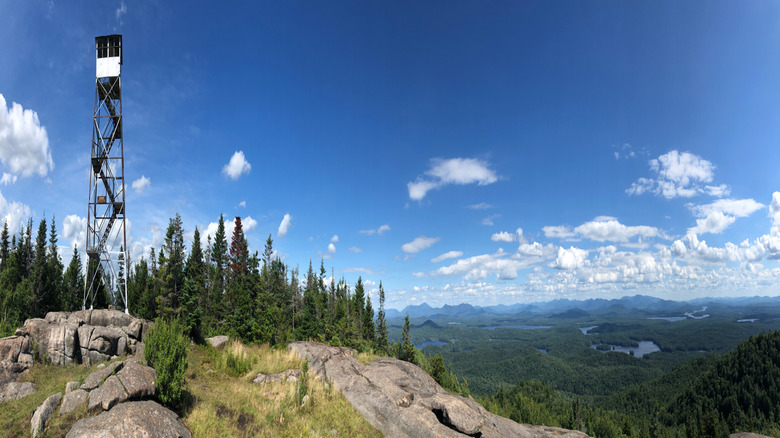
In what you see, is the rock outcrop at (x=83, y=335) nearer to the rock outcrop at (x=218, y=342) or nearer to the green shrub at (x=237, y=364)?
the rock outcrop at (x=218, y=342)

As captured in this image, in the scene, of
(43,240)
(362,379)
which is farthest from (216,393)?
(43,240)

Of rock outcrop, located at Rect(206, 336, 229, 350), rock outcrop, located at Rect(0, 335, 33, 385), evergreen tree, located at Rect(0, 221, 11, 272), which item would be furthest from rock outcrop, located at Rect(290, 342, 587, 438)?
evergreen tree, located at Rect(0, 221, 11, 272)

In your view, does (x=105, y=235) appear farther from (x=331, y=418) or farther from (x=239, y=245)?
(x=239, y=245)

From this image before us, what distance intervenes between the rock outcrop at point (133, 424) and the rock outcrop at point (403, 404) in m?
7.70

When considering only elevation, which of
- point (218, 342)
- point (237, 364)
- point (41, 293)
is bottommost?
point (237, 364)

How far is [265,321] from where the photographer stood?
38.2 meters

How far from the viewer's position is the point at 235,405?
1303 centimetres

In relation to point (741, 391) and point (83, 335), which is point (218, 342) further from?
point (741, 391)

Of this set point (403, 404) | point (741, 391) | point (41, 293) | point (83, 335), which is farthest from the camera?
point (741, 391)

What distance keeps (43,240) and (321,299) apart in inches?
1859

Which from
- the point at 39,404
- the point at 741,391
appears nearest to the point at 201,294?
the point at 39,404

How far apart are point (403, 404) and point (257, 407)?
6.50 meters

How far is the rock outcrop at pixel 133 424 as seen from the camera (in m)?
8.43

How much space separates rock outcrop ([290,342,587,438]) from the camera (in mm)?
13375
